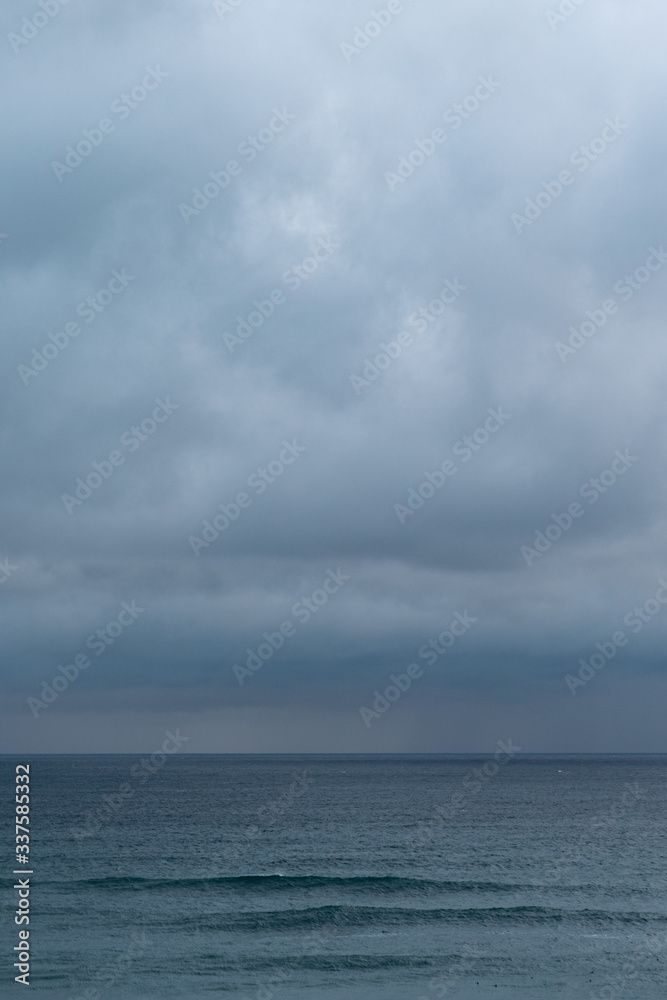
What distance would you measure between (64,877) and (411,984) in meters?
36.7

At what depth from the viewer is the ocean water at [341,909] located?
147 feet

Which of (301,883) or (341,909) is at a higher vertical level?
(301,883)

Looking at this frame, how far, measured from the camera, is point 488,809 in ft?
445

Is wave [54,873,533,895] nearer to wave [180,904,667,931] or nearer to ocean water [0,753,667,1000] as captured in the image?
ocean water [0,753,667,1000]

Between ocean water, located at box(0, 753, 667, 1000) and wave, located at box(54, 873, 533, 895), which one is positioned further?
wave, located at box(54, 873, 533, 895)

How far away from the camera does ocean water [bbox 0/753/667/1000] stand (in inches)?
1759

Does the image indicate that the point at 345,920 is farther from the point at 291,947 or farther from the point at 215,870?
the point at 215,870

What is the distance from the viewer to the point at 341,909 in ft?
194

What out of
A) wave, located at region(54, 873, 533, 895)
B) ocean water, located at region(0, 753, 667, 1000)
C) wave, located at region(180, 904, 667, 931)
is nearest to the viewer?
ocean water, located at region(0, 753, 667, 1000)

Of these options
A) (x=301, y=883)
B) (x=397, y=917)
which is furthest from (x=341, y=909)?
(x=301, y=883)

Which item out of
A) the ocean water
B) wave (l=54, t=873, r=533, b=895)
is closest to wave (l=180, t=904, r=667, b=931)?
the ocean water

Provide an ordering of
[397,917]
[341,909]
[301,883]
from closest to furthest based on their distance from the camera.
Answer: [397,917]
[341,909]
[301,883]

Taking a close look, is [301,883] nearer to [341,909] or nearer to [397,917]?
[341,909]

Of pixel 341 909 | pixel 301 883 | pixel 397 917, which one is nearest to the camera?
pixel 397 917
